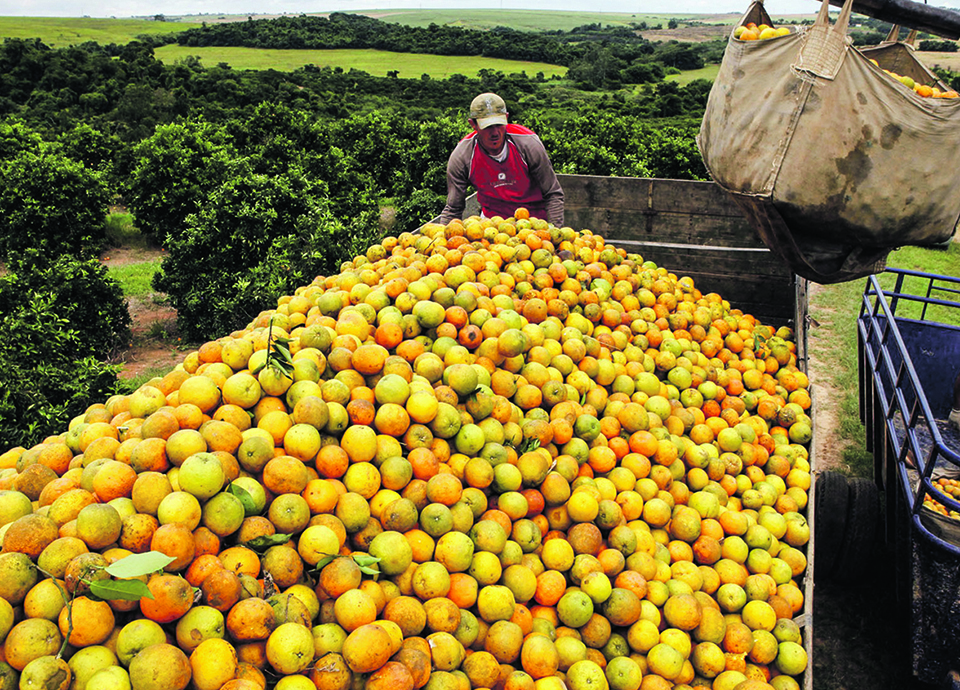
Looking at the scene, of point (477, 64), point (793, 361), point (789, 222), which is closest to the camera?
point (789, 222)

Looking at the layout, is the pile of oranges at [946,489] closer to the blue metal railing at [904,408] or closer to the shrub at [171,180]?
the blue metal railing at [904,408]

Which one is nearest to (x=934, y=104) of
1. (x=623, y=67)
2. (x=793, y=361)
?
(x=793, y=361)

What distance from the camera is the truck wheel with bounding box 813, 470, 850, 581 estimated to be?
434 cm

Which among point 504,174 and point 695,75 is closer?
point 504,174

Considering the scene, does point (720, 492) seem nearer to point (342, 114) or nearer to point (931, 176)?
point (931, 176)

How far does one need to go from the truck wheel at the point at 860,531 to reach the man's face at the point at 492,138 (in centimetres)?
423

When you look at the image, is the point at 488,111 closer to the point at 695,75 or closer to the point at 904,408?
the point at 904,408

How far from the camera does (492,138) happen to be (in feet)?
19.3

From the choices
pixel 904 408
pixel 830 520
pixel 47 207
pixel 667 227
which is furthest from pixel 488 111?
pixel 47 207

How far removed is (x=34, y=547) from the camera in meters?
2.03

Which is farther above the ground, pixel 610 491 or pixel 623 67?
pixel 623 67

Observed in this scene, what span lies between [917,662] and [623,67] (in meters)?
49.0

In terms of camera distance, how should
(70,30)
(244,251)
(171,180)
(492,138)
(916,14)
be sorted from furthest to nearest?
(70,30) → (171,180) → (244,251) → (492,138) → (916,14)

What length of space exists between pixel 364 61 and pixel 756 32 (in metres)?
53.3
